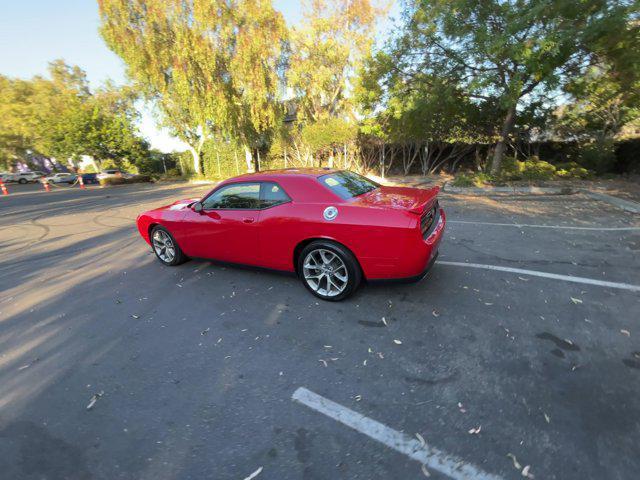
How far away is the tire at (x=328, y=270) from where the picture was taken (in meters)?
3.50

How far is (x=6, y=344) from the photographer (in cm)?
328

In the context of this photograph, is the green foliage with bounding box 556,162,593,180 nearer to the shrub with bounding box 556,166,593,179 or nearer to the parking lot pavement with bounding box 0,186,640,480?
the shrub with bounding box 556,166,593,179

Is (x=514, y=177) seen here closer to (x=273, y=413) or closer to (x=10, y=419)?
(x=273, y=413)

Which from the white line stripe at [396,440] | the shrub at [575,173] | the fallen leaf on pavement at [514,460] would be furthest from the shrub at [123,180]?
the fallen leaf on pavement at [514,460]

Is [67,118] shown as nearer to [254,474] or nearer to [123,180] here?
[123,180]

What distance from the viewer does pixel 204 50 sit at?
19.1 meters

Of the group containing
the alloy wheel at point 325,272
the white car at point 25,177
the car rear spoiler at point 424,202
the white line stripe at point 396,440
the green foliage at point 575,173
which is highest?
the car rear spoiler at point 424,202

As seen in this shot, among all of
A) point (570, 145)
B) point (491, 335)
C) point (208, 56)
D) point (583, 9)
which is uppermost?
point (208, 56)

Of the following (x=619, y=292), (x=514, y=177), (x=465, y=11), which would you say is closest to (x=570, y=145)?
(x=514, y=177)

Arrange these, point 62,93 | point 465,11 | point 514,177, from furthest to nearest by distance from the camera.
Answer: point 62,93
point 514,177
point 465,11

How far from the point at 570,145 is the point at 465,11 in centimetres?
979

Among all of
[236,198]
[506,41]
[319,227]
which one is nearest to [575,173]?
[506,41]

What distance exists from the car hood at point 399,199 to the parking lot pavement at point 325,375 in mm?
1052

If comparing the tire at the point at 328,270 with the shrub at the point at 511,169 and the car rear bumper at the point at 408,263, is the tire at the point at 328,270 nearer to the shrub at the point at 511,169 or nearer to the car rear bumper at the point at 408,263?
the car rear bumper at the point at 408,263
